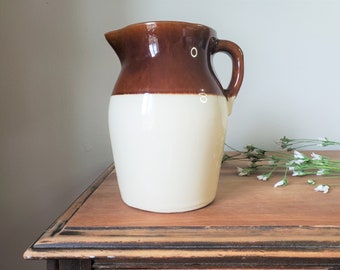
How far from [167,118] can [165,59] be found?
3.4 inches

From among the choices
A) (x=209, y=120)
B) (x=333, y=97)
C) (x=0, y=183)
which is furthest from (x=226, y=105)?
(x=0, y=183)

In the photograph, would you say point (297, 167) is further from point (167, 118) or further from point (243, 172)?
point (167, 118)

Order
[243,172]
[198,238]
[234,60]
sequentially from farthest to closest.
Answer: [243,172] → [234,60] → [198,238]

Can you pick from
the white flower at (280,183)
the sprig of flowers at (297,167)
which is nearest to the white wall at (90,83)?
the sprig of flowers at (297,167)

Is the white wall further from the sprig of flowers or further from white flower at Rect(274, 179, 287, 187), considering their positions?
white flower at Rect(274, 179, 287, 187)

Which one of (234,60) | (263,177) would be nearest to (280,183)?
(263,177)

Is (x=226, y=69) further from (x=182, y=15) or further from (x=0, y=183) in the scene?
(x=0, y=183)

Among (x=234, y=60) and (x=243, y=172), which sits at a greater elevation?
(x=234, y=60)

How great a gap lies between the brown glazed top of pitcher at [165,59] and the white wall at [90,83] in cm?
39

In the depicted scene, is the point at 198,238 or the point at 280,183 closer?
the point at 198,238

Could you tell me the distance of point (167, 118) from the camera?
0.39 m

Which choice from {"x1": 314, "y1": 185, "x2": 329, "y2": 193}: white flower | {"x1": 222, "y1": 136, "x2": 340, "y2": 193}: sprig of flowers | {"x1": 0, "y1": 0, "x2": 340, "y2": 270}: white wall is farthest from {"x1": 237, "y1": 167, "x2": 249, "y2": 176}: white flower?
{"x1": 0, "y1": 0, "x2": 340, "y2": 270}: white wall

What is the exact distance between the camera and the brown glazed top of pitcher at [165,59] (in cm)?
40

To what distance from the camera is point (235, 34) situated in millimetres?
812
